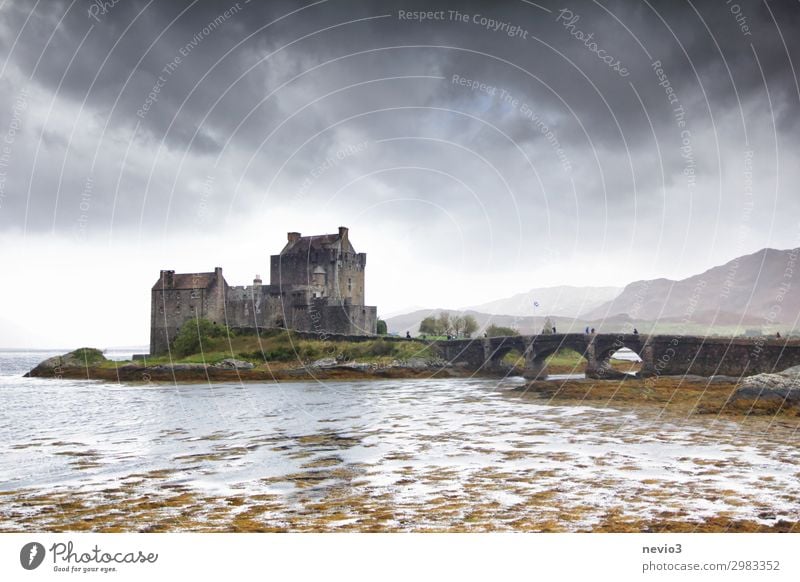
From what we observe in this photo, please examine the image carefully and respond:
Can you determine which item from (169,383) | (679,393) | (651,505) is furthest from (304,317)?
(651,505)

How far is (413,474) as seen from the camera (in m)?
18.6

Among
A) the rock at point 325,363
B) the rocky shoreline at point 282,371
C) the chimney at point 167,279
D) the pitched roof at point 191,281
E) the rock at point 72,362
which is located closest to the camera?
the rocky shoreline at point 282,371

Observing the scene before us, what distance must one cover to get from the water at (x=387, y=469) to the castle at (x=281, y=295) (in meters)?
43.4

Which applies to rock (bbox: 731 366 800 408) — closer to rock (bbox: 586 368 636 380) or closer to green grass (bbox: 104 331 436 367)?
rock (bbox: 586 368 636 380)

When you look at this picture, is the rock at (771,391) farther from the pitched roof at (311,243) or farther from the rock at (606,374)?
the pitched roof at (311,243)

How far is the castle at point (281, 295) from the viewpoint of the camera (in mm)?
81938

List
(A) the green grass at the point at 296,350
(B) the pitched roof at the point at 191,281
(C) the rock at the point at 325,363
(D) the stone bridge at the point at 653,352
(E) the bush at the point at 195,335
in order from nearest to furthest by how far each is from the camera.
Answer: (D) the stone bridge at the point at 653,352 → (C) the rock at the point at 325,363 → (A) the green grass at the point at 296,350 → (E) the bush at the point at 195,335 → (B) the pitched roof at the point at 191,281

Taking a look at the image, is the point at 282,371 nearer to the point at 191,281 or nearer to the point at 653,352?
the point at 191,281

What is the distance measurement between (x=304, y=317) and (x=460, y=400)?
1558 inches

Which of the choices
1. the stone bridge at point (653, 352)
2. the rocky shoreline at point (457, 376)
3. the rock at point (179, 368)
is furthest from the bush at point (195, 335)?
the stone bridge at point (653, 352)

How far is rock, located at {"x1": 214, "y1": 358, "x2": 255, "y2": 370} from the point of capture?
71.4 m

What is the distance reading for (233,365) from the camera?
71875mm

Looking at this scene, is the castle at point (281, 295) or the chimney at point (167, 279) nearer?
the castle at point (281, 295)

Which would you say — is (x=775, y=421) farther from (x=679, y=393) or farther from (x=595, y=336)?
(x=595, y=336)
